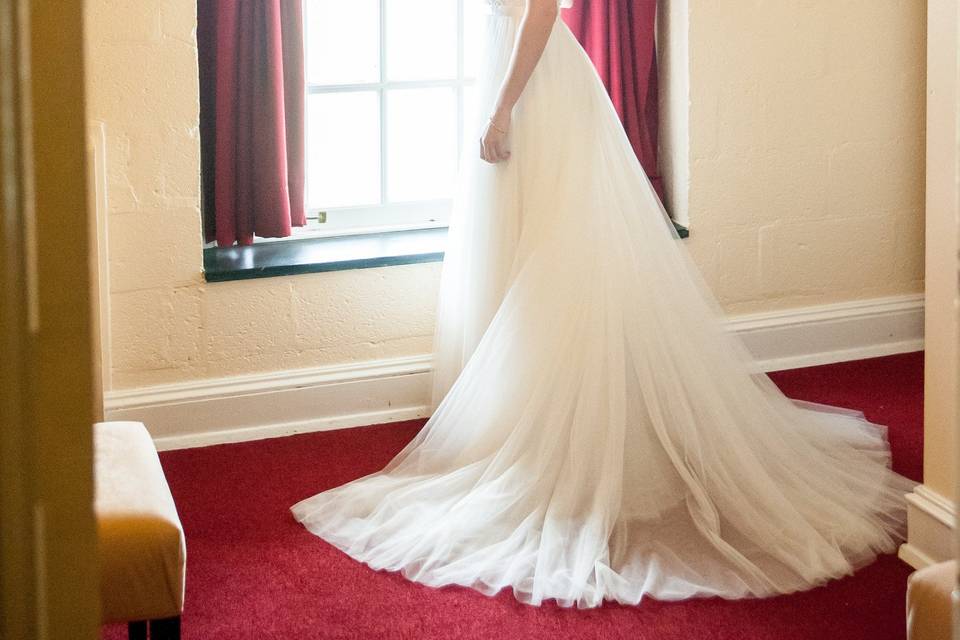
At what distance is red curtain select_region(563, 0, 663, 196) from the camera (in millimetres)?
3758

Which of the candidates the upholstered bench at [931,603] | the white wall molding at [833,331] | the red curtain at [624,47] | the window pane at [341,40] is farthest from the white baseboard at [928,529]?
the window pane at [341,40]

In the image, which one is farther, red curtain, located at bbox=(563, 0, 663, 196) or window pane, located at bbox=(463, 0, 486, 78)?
window pane, located at bbox=(463, 0, 486, 78)

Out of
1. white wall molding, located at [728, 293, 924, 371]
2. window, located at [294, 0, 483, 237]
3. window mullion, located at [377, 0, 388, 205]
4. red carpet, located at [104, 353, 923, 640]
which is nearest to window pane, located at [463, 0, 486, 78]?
window, located at [294, 0, 483, 237]

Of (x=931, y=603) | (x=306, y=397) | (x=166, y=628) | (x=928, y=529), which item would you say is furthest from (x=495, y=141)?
(x=931, y=603)

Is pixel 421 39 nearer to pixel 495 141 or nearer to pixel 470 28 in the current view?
pixel 470 28

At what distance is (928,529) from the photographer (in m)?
2.49

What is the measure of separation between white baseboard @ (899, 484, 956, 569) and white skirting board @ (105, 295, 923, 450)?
1.49m

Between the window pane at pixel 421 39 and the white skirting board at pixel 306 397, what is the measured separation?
0.98 m

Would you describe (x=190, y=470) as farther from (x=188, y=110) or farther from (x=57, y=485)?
(x=57, y=485)

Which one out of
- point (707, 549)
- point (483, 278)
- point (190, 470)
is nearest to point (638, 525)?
point (707, 549)

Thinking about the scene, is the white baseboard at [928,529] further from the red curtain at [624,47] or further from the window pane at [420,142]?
the window pane at [420,142]

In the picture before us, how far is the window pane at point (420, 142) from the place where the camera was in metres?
3.98

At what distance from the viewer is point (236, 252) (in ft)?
11.6

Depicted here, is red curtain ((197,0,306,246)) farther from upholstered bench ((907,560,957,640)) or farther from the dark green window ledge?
upholstered bench ((907,560,957,640))
